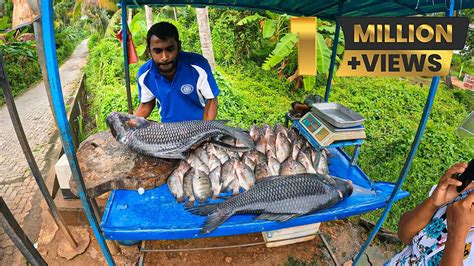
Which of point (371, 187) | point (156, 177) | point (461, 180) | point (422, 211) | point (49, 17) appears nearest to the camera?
point (49, 17)

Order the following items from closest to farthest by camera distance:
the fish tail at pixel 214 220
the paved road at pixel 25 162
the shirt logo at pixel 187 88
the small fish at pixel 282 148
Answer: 1. the fish tail at pixel 214 220
2. the small fish at pixel 282 148
3. the shirt logo at pixel 187 88
4. the paved road at pixel 25 162

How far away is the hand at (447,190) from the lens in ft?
5.93

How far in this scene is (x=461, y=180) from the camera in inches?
68.5

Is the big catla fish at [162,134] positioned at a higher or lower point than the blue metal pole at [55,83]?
lower

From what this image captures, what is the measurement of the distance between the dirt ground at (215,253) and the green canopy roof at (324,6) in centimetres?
291

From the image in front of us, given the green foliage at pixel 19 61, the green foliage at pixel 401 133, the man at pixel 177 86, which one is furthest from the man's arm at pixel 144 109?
the green foliage at pixel 19 61

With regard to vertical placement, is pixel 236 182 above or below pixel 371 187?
above

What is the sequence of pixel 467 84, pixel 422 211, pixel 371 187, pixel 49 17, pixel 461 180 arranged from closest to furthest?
1. pixel 49 17
2. pixel 461 180
3. pixel 422 211
4. pixel 371 187
5. pixel 467 84

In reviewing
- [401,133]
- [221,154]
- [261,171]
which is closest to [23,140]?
[221,154]

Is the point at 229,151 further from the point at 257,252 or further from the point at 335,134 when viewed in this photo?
the point at 257,252

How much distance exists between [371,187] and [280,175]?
91 centimetres

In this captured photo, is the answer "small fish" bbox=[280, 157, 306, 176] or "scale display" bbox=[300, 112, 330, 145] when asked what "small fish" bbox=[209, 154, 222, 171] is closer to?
"small fish" bbox=[280, 157, 306, 176]

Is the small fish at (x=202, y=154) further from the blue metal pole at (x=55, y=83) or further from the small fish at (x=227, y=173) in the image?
the blue metal pole at (x=55, y=83)

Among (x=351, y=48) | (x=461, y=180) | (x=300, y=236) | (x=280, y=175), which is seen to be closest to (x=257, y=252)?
(x=300, y=236)
